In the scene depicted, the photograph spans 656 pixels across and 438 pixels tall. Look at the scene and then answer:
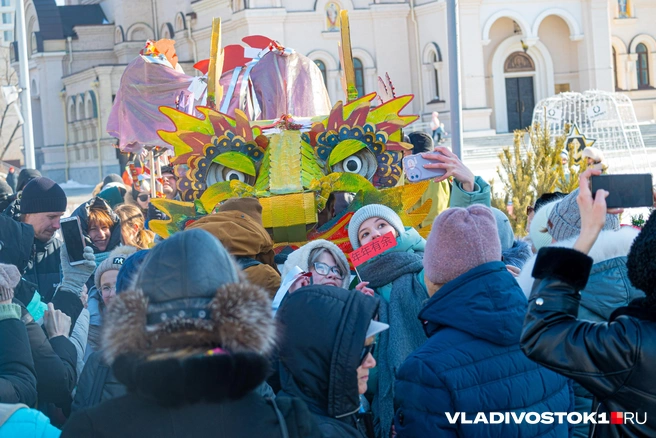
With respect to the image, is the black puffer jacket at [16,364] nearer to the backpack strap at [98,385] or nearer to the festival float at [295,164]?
the backpack strap at [98,385]

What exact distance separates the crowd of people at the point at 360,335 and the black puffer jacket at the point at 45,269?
1.52 m

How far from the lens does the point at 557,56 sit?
37062mm

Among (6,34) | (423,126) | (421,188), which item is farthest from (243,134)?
(6,34)

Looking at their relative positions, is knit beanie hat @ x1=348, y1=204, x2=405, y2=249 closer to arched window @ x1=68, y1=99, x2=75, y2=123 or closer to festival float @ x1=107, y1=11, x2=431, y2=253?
festival float @ x1=107, y1=11, x2=431, y2=253

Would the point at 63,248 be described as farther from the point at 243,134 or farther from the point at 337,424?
the point at 337,424

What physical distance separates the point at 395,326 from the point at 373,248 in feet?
1.53

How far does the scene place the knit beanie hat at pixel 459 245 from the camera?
3.06m

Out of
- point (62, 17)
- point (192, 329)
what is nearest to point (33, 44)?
point (62, 17)

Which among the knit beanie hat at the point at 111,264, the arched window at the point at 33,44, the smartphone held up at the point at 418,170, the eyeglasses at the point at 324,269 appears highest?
the arched window at the point at 33,44

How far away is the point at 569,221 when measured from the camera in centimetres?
328

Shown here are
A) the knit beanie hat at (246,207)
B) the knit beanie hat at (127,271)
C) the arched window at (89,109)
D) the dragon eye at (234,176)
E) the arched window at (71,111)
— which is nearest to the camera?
the knit beanie hat at (127,271)

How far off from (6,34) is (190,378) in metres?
70.8

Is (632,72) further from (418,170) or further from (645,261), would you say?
(645,261)

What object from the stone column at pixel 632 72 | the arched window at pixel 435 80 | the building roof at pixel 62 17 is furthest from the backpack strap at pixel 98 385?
the building roof at pixel 62 17
